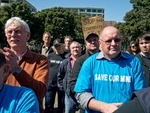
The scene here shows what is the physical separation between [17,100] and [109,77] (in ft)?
3.49

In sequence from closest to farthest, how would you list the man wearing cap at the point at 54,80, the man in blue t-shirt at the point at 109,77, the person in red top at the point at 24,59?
1. the person in red top at the point at 24,59
2. the man in blue t-shirt at the point at 109,77
3. the man wearing cap at the point at 54,80

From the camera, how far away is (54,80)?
7.51 m

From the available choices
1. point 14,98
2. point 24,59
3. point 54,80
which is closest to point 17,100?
point 14,98

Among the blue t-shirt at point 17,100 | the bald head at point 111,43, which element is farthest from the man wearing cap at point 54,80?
the blue t-shirt at point 17,100

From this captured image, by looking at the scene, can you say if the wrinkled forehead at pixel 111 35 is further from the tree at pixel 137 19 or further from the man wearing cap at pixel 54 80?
the tree at pixel 137 19

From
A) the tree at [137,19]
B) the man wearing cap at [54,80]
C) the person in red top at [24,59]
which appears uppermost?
the tree at [137,19]

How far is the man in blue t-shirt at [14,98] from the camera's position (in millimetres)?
2463

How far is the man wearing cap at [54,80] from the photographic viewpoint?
7.46 metres

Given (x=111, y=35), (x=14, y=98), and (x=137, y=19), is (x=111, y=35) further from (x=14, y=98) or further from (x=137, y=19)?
(x=137, y=19)

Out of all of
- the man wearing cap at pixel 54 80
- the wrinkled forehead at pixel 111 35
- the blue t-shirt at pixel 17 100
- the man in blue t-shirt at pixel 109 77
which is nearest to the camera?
the blue t-shirt at pixel 17 100

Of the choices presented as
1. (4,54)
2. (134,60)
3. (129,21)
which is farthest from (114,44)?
(129,21)

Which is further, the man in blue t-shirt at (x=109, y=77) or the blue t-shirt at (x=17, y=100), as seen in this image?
the man in blue t-shirt at (x=109, y=77)

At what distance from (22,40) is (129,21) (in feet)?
179

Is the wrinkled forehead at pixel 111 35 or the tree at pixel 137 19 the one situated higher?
the tree at pixel 137 19
